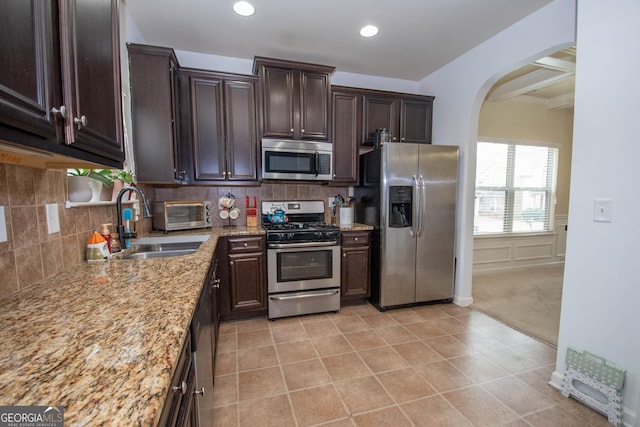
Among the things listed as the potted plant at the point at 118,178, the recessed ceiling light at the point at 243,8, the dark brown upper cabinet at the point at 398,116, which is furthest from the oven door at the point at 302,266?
the recessed ceiling light at the point at 243,8

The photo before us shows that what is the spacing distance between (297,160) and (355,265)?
1291 millimetres

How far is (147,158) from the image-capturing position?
2305 mm

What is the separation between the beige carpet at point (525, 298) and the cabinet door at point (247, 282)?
238 centimetres

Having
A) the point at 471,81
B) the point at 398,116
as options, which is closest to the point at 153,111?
the point at 398,116

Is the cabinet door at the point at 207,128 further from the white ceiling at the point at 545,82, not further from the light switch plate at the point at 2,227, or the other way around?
the white ceiling at the point at 545,82

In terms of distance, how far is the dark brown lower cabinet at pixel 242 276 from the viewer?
8.40 feet

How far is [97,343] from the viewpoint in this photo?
2.25 ft

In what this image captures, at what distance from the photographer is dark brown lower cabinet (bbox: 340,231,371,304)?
2900mm

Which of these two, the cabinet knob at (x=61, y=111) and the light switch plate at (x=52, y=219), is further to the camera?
the light switch plate at (x=52, y=219)

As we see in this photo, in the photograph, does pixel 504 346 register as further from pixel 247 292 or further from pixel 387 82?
pixel 387 82

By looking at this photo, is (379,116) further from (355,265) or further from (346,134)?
(355,265)

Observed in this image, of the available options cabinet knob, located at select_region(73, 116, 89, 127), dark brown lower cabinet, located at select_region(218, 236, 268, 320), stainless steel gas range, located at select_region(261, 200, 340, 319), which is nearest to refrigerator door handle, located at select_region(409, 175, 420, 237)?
stainless steel gas range, located at select_region(261, 200, 340, 319)

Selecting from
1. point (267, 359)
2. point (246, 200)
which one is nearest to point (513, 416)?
point (267, 359)

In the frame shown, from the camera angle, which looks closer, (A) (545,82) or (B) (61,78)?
(B) (61,78)
